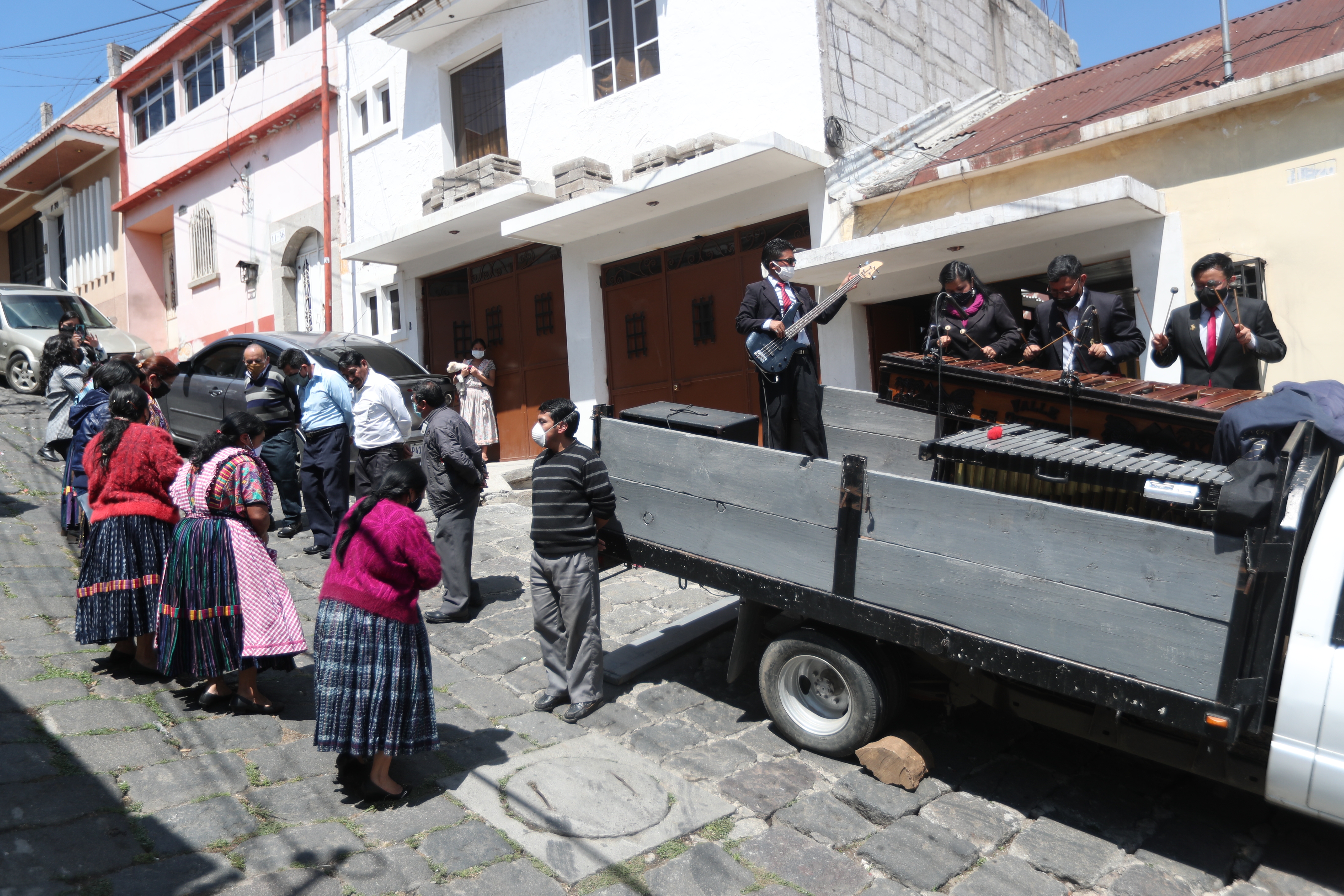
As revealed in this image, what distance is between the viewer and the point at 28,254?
82.6ft

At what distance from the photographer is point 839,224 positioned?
9141mm

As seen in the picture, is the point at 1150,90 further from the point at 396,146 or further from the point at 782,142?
the point at 396,146

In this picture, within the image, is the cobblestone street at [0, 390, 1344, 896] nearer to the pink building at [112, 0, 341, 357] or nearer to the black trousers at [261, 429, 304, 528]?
the black trousers at [261, 429, 304, 528]

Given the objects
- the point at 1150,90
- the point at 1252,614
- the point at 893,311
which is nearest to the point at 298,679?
the point at 1252,614

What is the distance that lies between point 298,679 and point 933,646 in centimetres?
362

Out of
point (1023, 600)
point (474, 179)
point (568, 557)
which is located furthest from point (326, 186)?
point (1023, 600)

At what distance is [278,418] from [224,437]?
3.57m

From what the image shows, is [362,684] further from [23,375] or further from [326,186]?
[23,375]

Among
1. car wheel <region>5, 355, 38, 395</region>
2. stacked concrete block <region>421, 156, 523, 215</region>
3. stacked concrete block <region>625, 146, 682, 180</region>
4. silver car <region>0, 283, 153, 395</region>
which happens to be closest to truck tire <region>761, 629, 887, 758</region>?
stacked concrete block <region>625, 146, 682, 180</region>

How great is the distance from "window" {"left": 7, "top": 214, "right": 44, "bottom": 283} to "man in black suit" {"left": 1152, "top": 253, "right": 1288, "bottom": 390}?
27459 mm

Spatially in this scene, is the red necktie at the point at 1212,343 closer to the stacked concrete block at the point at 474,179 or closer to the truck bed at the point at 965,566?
the truck bed at the point at 965,566

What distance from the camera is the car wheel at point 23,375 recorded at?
538 inches

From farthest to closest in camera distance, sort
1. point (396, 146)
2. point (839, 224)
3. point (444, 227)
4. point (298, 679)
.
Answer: point (396, 146)
point (444, 227)
point (839, 224)
point (298, 679)

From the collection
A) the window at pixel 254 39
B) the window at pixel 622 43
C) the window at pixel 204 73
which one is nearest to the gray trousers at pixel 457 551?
the window at pixel 622 43
